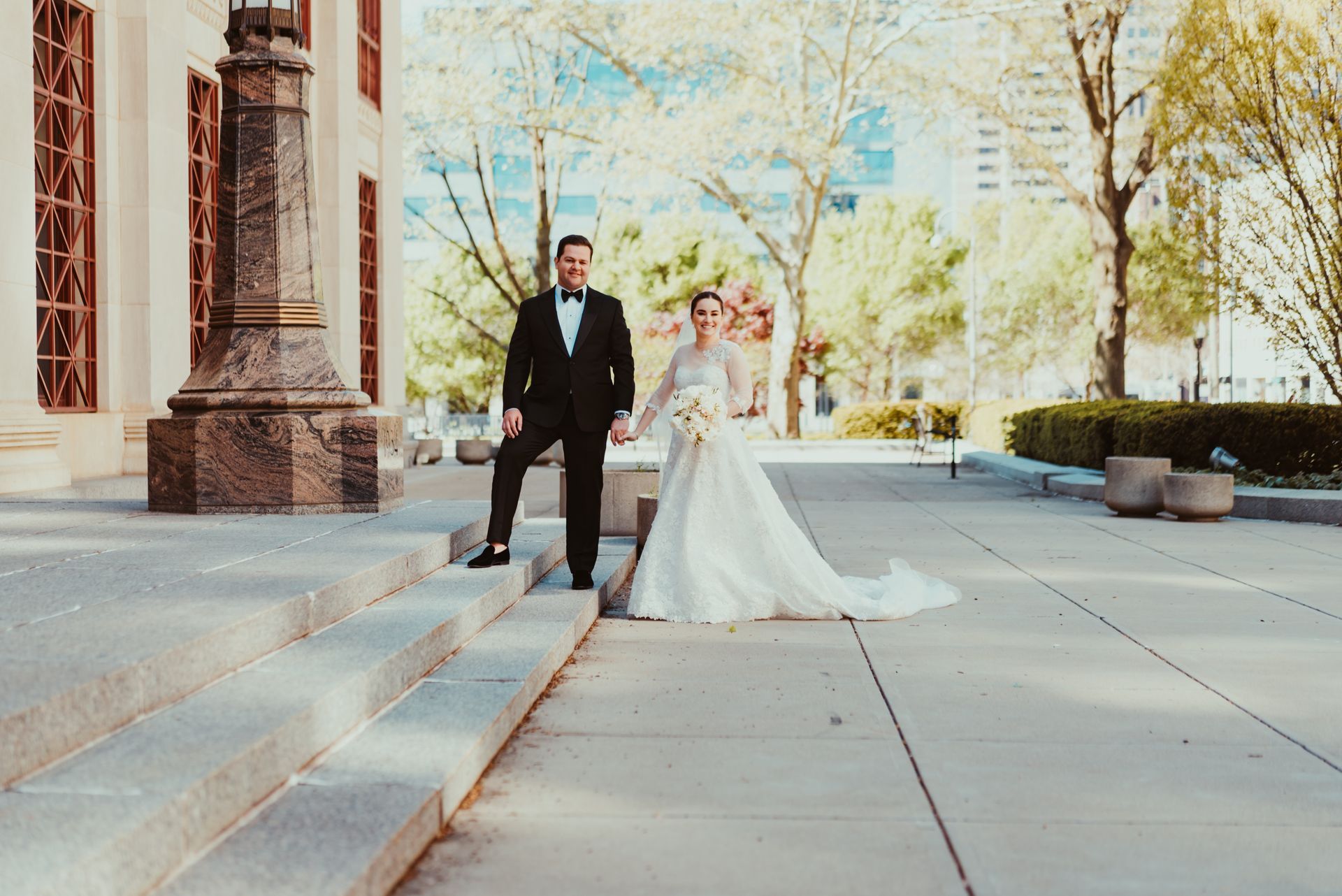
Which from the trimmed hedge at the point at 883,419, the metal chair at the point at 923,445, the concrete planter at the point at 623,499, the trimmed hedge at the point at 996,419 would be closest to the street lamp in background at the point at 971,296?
the trimmed hedge at the point at 883,419

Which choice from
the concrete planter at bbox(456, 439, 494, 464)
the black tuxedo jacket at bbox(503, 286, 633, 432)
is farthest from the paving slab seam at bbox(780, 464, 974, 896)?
the concrete planter at bbox(456, 439, 494, 464)

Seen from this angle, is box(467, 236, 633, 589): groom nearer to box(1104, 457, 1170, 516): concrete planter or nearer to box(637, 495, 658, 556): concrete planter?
box(637, 495, 658, 556): concrete planter

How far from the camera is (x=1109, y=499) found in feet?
54.3

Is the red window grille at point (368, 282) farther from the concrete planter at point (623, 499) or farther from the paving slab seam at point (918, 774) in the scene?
the paving slab seam at point (918, 774)

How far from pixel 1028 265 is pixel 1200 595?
2129 inches

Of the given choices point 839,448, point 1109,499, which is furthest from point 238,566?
point 839,448

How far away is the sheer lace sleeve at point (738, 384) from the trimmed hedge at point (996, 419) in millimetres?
20201

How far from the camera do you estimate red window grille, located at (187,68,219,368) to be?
17.2 metres

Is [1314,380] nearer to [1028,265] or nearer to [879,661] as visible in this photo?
[879,661]

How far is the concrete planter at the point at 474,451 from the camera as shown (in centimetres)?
2694

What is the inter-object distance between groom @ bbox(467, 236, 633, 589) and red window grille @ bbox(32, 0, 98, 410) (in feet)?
25.1

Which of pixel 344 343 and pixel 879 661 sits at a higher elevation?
pixel 344 343

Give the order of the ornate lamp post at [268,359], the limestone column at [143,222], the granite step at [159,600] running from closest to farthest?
1. the granite step at [159,600]
2. the ornate lamp post at [268,359]
3. the limestone column at [143,222]

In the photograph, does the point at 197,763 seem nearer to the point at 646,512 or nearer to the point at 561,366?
the point at 561,366
